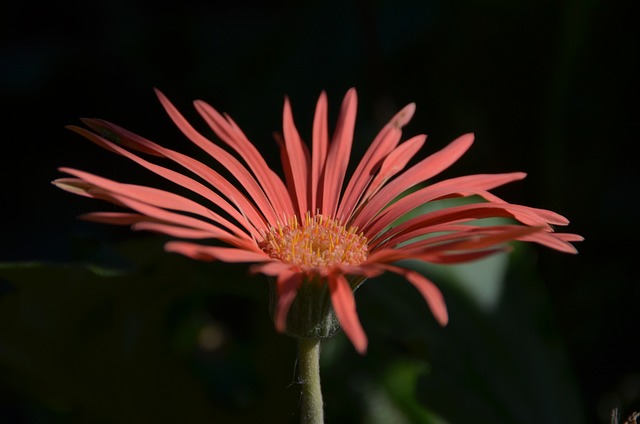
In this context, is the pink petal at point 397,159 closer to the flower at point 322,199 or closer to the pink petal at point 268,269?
the flower at point 322,199

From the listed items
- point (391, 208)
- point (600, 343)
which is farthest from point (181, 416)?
point (600, 343)

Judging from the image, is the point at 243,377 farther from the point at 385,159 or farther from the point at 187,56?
the point at 187,56

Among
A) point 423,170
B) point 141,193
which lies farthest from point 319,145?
point 141,193

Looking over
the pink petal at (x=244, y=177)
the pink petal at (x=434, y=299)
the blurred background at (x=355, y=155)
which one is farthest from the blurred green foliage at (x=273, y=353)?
the pink petal at (x=434, y=299)

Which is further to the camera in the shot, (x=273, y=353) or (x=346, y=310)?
(x=273, y=353)

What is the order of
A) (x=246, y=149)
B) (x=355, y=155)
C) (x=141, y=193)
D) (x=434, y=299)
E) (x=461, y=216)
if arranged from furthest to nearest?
(x=355, y=155)
(x=246, y=149)
(x=461, y=216)
(x=141, y=193)
(x=434, y=299)

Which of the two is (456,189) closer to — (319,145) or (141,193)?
(319,145)

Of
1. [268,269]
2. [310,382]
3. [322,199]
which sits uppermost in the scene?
[322,199]
